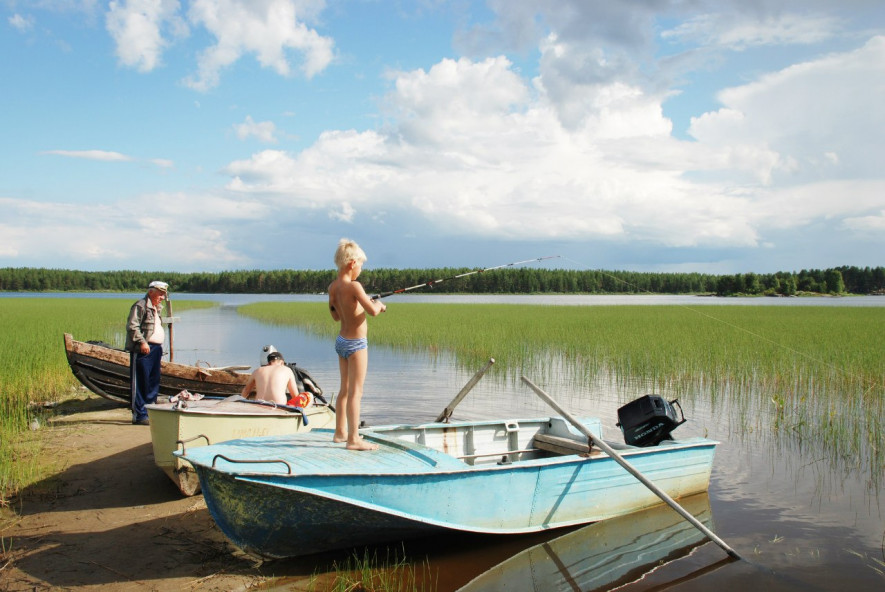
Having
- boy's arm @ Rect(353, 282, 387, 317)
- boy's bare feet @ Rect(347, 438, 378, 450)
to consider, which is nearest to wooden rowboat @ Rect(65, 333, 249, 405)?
boy's bare feet @ Rect(347, 438, 378, 450)

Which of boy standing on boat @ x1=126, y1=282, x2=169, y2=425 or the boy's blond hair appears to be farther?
boy standing on boat @ x1=126, y1=282, x2=169, y2=425

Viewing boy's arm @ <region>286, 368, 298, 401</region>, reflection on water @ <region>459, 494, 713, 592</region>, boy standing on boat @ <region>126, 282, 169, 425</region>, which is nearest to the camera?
reflection on water @ <region>459, 494, 713, 592</region>

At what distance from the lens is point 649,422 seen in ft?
24.1

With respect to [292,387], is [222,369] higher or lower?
lower

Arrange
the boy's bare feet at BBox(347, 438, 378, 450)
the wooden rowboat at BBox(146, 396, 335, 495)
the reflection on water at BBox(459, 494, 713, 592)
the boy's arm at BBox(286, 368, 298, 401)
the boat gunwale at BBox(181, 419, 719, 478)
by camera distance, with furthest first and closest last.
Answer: the boy's arm at BBox(286, 368, 298, 401) → the wooden rowboat at BBox(146, 396, 335, 495) → the boy's bare feet at BBox(347, 438, 378, 450) → the reflection on water at BBox(459, 494, 713, 592) → the boat gunwale at BBox(181, 419, 719, 478)

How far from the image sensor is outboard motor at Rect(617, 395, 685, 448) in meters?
7.26

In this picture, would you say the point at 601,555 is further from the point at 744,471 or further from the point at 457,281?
the point at 457,281

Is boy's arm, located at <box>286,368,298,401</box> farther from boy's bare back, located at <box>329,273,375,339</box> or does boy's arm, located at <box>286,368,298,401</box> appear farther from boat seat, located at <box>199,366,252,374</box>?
boat seat, located at <box>199,366,252,374</box>

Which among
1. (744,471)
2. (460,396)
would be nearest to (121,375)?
(460,396)

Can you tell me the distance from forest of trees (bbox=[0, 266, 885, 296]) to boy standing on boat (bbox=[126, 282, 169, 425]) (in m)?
79.5

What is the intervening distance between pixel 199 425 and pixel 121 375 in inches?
201

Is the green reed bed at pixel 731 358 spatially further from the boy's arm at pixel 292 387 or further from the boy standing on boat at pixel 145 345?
the boy standing on boat at pixel 145 345

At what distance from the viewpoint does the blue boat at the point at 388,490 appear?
186 inches

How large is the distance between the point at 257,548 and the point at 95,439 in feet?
16.2
